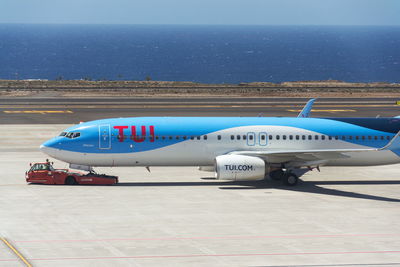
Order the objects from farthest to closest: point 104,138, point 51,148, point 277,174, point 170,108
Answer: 1. point 170,108
2. point 277,174
3. point 51,148
4. point 104,138

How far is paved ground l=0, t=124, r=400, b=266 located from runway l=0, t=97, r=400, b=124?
32.9m

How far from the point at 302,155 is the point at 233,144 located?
410 centimetres

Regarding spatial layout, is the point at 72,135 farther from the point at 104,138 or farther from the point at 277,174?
the point at 277,174

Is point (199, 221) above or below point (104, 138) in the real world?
below

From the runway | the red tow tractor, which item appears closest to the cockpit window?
the red tow tractor

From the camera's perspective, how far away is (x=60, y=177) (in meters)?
42.6

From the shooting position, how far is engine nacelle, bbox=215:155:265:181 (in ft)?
137

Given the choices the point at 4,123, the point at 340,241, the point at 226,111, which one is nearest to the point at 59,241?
the point at 340,241

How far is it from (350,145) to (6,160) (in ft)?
77.1

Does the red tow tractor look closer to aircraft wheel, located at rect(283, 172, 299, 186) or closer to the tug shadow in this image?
the tug shadow

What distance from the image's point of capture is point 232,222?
33.7 m

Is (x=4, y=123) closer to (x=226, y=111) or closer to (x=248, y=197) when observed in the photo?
(x=226, y=111)

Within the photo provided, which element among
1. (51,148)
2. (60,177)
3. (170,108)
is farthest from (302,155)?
(170,108)

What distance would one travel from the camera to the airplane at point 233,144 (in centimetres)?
4278
